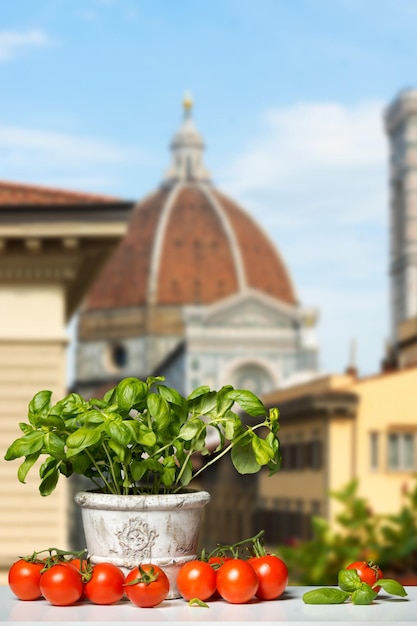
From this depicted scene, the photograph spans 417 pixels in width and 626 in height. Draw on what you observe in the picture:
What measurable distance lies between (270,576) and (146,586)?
1.11 ft

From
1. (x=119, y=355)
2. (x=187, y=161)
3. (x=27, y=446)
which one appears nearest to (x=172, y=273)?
(x=119, y=355)

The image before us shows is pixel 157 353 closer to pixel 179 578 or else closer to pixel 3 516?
pixel 3 516

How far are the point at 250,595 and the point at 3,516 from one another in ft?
32.2

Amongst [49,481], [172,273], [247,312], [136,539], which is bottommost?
[136,539]

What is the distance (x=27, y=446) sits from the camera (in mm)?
3051

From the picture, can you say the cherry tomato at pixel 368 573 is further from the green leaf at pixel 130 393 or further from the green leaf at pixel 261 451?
the green leaf at pixel 130 393

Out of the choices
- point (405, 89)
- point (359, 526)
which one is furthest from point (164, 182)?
point (359, 526)

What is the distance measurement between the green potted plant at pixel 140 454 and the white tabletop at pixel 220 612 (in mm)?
145

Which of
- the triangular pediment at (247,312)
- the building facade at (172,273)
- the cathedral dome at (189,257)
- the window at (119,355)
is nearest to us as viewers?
the triangular pediment at (247,312)

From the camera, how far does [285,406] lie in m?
37.0

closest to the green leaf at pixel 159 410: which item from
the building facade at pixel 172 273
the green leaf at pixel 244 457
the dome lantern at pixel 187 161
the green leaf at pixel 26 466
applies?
the green leaf at pixel 244 457

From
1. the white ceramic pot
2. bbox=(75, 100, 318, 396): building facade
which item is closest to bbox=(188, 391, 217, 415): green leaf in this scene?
the white ceramic pot

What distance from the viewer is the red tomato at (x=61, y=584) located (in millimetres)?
2975

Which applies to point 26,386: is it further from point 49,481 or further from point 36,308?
point 49,481
